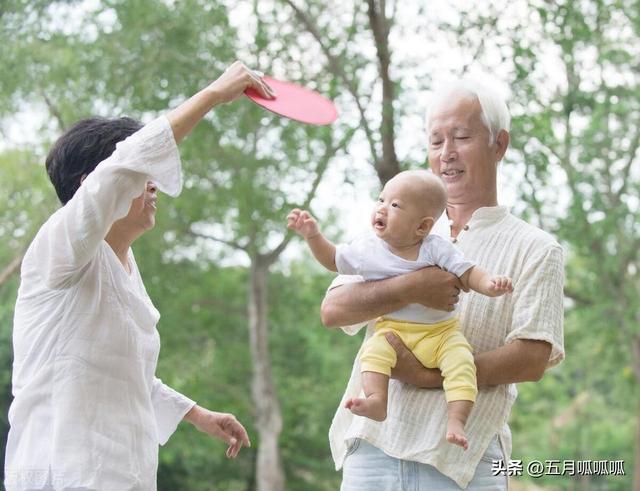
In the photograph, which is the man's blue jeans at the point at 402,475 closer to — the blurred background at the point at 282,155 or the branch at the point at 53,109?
the blurred background at the point at 282,155

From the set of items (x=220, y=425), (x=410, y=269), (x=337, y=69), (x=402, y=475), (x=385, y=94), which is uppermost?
(x=337, y=69)

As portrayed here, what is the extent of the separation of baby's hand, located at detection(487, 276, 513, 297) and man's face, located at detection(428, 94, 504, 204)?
1.23ft

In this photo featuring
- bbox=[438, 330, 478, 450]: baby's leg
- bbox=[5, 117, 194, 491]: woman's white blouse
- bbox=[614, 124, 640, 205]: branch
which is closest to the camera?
bbox=[5, 117, 194, 491]: woman's white blouse

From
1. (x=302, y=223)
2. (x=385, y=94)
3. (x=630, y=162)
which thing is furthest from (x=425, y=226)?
(x=630, y=162)

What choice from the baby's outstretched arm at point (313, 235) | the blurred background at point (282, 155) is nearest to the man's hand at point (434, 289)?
the baby's outstretched arm at point (313, 235)

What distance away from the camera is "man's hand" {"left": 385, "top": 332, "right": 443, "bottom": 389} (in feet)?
7.34

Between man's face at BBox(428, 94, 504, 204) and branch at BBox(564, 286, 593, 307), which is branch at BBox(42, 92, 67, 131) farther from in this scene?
man's face at BBox(428, 94, 504, 204)

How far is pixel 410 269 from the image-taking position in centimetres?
227

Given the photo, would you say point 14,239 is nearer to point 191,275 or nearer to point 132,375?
point 191,275

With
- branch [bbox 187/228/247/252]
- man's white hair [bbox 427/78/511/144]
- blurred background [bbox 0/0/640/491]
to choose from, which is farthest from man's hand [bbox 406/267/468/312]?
branch [bbox 187/228/247/252]

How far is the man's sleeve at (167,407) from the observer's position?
248cm

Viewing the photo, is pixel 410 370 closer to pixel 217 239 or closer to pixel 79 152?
pixel 79 152

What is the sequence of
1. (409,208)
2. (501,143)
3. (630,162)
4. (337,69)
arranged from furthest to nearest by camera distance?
1. (630,162)
2. (337,69)
3. (501,143)
4. (409,208)

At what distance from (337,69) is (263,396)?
250 inches
